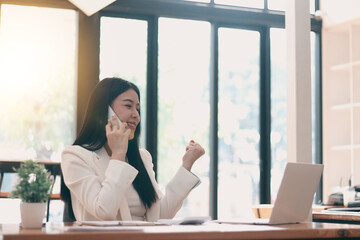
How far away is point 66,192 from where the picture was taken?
254cm

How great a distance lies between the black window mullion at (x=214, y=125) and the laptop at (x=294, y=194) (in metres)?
3.50

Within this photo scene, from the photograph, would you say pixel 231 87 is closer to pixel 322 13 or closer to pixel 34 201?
pixel 322 13

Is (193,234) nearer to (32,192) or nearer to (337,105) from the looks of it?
(32,192)

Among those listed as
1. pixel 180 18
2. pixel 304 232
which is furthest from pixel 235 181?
pixel 304 232

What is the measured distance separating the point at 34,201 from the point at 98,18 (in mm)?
3819

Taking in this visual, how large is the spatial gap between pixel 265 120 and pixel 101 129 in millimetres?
3677

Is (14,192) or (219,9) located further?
(219,9)

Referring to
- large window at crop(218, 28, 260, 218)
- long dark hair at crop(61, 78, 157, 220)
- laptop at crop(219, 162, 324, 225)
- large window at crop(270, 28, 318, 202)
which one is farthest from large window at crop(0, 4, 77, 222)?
laptop at crop(219, 162, 324, 225)

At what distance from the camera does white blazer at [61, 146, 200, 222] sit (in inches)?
89.8

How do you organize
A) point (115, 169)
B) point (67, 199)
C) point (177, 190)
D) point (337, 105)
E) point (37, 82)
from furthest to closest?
1. point (337, 105)
2. point (37, 82)
3. point (177, 190)
4. point (67, 199)
5. point (115, 169)

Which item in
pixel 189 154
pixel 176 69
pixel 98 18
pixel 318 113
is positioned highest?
pixel 98 18

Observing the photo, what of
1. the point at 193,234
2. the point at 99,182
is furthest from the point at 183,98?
the point at 193,234

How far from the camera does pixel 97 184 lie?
233 cm

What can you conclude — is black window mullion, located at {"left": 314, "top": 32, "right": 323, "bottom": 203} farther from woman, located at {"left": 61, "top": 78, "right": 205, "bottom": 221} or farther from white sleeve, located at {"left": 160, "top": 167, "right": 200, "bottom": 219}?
white sleeve, located at {"left": 160, "top": 167, "right": 200, "bottom": 219}
